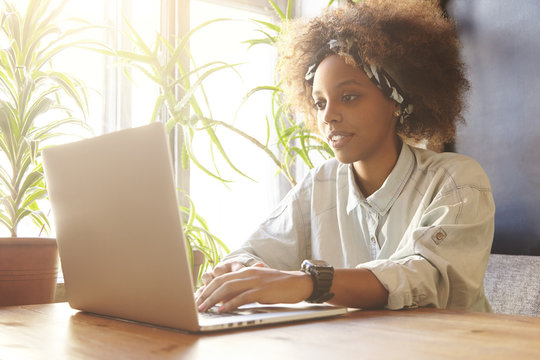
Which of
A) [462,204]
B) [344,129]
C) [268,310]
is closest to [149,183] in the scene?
[268,310]

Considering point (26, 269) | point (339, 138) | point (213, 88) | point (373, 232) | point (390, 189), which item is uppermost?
point (213, 88)

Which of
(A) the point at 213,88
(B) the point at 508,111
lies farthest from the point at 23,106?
(B) the point at 508,111

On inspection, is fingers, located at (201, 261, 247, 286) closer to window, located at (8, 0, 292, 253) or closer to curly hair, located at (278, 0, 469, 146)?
curly hair, located at (278, 0, 469, 146)

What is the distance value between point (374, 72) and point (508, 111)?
0.82 m

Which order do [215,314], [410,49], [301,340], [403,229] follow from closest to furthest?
1. [301,340]
2. [215,314]
3. [403,229]
4. [410,49]

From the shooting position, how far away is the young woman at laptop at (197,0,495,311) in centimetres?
115

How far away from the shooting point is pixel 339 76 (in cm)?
145

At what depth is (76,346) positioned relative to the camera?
2.05ft


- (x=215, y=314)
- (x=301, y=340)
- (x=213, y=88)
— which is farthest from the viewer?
(x=213, y=88)

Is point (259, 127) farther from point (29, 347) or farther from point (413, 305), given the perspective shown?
point (29, 347)

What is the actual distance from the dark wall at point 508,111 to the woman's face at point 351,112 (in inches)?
28.9

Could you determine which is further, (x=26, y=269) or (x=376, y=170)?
(x=376, y=170)

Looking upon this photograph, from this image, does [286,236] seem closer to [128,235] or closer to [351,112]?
[351,112]

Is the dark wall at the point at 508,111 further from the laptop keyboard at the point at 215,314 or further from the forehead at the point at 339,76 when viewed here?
the laptop keyboard at the point at 215,314
